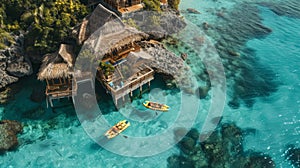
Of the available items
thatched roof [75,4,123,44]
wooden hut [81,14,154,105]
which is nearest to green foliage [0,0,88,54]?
thatched roof [75,4,123,44]

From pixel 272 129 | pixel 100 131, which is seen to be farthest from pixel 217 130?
pixel 100 131

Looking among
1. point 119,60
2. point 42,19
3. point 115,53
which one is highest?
point 42,19

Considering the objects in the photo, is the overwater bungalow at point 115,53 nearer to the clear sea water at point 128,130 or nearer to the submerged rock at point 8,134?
the clear sea water at point 128,130

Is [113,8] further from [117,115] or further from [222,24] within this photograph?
[222,24]

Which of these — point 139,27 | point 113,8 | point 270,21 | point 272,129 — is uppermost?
point 113,8

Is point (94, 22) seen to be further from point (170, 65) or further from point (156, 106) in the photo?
point (156, 106)

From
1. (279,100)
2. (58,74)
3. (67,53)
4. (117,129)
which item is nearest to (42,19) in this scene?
(67,53)

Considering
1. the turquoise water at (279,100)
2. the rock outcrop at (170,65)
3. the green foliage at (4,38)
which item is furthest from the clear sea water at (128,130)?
the green foliage at (4,38)
